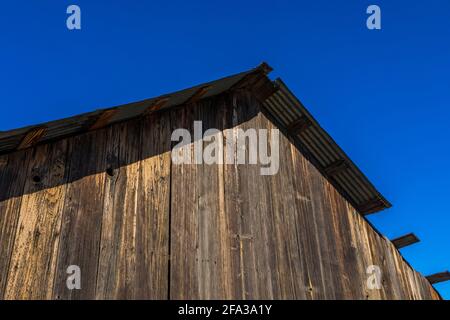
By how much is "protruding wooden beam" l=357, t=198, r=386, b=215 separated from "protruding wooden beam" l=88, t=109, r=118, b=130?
167 inches

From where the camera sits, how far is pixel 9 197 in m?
5.22

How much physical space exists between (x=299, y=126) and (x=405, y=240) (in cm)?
257

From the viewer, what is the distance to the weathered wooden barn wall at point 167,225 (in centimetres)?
505

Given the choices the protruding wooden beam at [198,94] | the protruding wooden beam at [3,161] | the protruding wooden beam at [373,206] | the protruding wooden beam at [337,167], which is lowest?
the protruding wooden beam at [3,161]

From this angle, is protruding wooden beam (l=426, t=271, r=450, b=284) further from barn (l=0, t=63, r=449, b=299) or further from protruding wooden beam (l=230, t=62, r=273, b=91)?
protruding wooden beam (l=230, t=62, r=273, b=91)

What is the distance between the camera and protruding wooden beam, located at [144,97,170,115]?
5.99m

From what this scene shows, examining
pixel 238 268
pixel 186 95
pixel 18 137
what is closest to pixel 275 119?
pixel 186 95

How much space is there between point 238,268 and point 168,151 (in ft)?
5.08

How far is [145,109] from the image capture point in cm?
604

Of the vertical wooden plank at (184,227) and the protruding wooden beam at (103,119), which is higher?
the protruding wooden beam at (103,119)

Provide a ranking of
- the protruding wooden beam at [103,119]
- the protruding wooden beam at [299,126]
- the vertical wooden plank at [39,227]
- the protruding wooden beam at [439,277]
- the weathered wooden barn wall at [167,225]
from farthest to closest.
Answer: the protruding wooden beam at [439,277], the protruding wooden beam at [299,126], the protruding wooden beam at [103,119], the weathered wooden barn wall at [167,225], the vertical wooden plank at [39,227]

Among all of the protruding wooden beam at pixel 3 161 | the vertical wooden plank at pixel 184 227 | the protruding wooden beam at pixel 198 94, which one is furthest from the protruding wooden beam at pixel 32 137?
the protruding wooden beam at pixel 198 94

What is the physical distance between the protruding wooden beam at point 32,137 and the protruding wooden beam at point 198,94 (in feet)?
5.92

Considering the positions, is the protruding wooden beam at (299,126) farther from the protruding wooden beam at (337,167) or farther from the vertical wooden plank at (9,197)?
the vertical wooden plank at (9,197)
